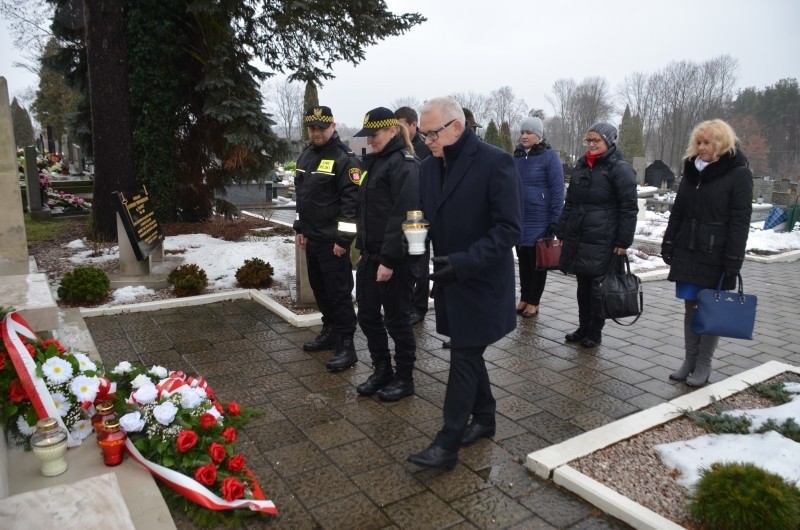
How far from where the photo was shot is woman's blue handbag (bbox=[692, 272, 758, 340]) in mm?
4164

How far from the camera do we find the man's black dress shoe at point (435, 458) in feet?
10.2

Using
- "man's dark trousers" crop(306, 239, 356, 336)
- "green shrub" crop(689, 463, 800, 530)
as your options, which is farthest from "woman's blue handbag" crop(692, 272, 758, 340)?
"man's dark trousers" crop(306, 239, 356, 336)

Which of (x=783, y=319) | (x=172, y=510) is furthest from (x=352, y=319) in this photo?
(x=783, y=319)

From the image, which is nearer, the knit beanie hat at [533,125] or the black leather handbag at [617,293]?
the black leather handbag at [617,293]

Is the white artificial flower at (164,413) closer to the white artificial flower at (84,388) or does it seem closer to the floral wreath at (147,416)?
the floral wreath at (147,416)

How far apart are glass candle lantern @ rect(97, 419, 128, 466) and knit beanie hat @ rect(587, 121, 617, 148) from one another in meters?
4.11

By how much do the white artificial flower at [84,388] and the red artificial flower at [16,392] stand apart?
0.72ft

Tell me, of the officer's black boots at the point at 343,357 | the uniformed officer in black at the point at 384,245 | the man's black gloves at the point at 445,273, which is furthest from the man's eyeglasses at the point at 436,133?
the officer's black boots at the point at 343,357

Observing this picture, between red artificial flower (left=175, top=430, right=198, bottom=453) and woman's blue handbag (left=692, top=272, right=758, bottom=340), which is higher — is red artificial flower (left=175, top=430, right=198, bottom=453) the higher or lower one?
the lower one

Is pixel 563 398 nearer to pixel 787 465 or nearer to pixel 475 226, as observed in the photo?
pixel 787 465

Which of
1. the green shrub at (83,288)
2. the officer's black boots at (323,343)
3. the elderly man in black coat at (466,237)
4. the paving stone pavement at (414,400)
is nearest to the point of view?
the paving stone pavement at (414,400)

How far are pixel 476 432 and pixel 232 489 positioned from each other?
1470 millimetres

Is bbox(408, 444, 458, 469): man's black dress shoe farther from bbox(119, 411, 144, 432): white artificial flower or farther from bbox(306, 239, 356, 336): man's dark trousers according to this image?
bbox(306, 239, 356, 336): man's dark trousers

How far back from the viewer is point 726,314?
4.18 meters
